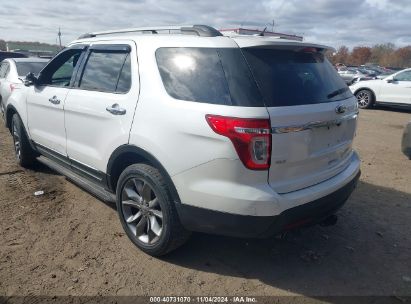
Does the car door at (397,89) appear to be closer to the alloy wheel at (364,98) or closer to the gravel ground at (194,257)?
the alloy wheel at (364,98)

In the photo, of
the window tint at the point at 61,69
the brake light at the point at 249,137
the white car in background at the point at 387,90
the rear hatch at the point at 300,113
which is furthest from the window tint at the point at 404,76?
the brake light at the point at 249,137

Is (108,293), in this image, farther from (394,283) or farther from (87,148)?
(394,283)

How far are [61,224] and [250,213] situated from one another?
7.42ft

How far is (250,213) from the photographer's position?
8.52 feet

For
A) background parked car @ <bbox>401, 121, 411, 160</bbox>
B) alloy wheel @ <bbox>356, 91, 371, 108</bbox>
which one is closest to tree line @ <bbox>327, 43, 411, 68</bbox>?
alloy wheel @ <bbox>356, 91, 371, 108</bbox>

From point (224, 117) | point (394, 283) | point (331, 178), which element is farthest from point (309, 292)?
point (224, 117)

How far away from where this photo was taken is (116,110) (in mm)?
3268

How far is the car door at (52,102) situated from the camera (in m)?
4.16

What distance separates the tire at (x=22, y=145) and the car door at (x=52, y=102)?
345 mm

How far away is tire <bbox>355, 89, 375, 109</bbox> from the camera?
44.1 feet

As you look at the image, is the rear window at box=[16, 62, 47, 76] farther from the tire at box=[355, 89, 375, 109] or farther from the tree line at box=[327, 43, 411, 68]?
the tree line at box=[327, 43, 411, 68]

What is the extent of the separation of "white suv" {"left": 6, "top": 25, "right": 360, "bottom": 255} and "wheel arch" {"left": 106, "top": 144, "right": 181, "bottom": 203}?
1 centimetres

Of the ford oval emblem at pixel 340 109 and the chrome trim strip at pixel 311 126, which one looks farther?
the ford oval emblem at pixel 340 109

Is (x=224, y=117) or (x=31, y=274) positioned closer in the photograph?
(x=224, y=117)
